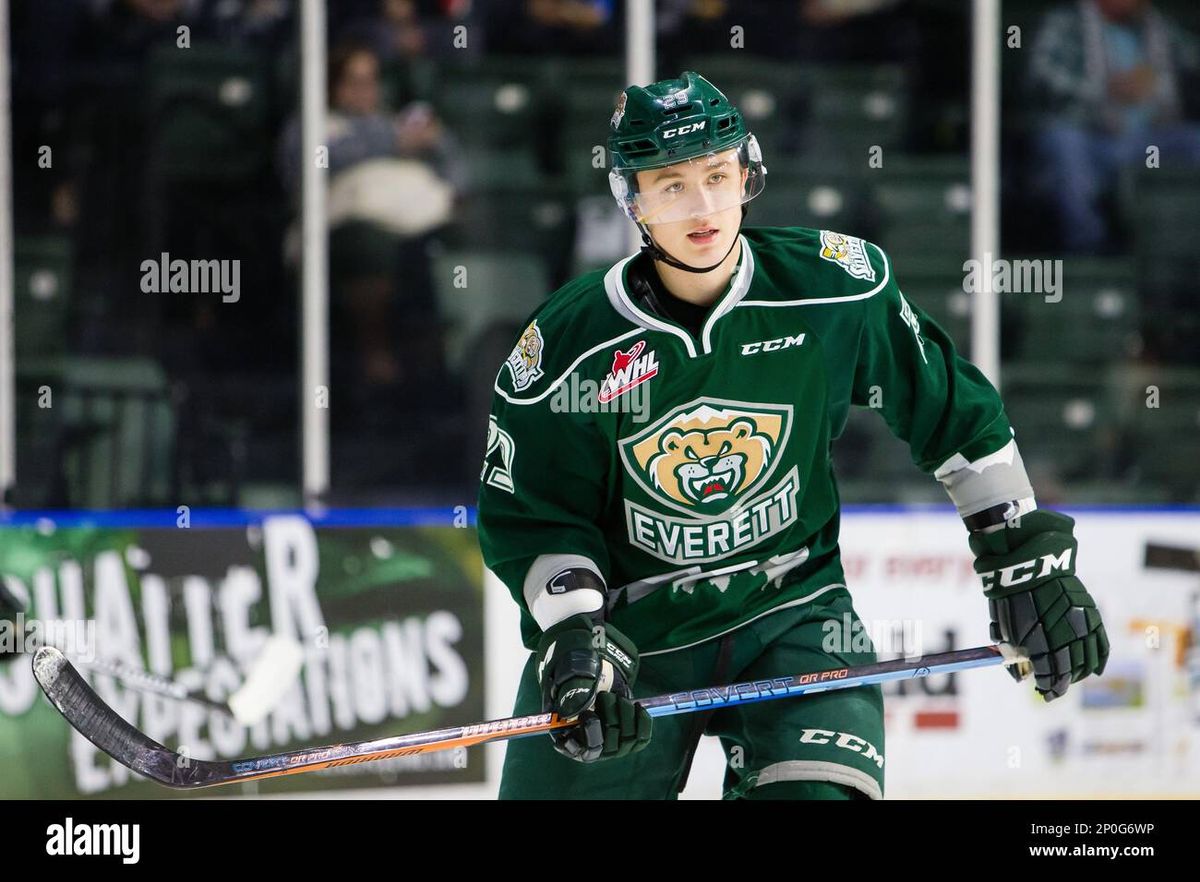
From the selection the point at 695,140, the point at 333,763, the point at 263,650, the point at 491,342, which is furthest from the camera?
the point at 491,342

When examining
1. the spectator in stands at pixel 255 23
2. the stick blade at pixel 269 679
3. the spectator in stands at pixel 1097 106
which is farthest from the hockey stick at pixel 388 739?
the spectator in stands at pixel 1097 106

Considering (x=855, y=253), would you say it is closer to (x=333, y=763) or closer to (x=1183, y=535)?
(x=333, y=763)

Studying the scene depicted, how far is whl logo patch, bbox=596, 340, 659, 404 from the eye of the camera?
284 centimetres

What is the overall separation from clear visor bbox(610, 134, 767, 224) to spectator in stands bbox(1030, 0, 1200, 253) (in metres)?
2.49

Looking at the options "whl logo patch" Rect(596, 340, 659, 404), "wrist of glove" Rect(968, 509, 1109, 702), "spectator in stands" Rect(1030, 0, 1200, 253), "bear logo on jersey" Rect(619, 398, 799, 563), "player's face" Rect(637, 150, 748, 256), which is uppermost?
"spectator in stands" Rect(1030, 0, 1200, 253)

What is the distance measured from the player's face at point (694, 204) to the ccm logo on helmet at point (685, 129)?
0.05 meters

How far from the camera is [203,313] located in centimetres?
499

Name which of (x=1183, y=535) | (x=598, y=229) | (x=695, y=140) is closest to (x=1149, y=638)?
(x=1183, y=535)

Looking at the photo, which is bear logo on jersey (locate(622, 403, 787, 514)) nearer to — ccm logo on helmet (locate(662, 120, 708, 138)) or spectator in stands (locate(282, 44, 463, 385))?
ccm logo on helmet (locate(662, 120, 708, 138))

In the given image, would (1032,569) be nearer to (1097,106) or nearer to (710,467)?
(710,467)

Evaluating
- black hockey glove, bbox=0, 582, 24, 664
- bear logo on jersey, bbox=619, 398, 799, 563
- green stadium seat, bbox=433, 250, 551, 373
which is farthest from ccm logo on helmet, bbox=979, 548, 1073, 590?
black hockey glove, bbox=0, 582, 24, 664

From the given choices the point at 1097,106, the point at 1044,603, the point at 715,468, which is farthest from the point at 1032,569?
the point at 1097,106

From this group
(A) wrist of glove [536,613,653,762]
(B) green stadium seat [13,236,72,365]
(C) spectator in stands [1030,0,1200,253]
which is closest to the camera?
(A) wrist of glove [536,613,653,762]

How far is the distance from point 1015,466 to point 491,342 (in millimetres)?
2279
